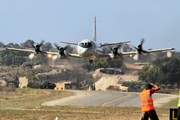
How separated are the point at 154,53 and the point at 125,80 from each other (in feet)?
208

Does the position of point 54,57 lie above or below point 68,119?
above

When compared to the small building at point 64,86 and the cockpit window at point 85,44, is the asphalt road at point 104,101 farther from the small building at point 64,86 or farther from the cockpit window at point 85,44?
the small building at point 64,86

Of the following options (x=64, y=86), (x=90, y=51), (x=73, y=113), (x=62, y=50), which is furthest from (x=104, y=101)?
(x=64, y=86)

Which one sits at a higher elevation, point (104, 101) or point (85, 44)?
point (85, 44)

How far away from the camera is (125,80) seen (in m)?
127

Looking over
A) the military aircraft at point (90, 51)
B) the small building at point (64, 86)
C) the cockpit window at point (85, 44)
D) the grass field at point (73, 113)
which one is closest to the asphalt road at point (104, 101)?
the military aircraft at point (90, 51)

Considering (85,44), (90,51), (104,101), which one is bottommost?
(104,101)

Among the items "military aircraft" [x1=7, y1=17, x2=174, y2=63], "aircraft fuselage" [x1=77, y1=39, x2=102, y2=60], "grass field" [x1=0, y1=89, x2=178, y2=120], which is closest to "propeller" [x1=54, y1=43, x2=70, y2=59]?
"military aircraft" [x1=7, y1=17, x2=174, y2=63]

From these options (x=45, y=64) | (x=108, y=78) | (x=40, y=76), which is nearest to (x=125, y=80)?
(x=108, y=78)

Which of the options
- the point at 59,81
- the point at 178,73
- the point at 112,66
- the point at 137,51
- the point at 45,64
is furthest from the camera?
the point at 112,66

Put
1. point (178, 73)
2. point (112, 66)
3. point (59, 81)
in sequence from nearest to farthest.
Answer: point (178, 73) → point (59, 81) → point (112, 66)

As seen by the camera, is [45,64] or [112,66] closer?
[45,64]

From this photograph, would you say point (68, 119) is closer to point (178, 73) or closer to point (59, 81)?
point (178, 73)

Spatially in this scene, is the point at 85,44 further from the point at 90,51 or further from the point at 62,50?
the point at 62,50
